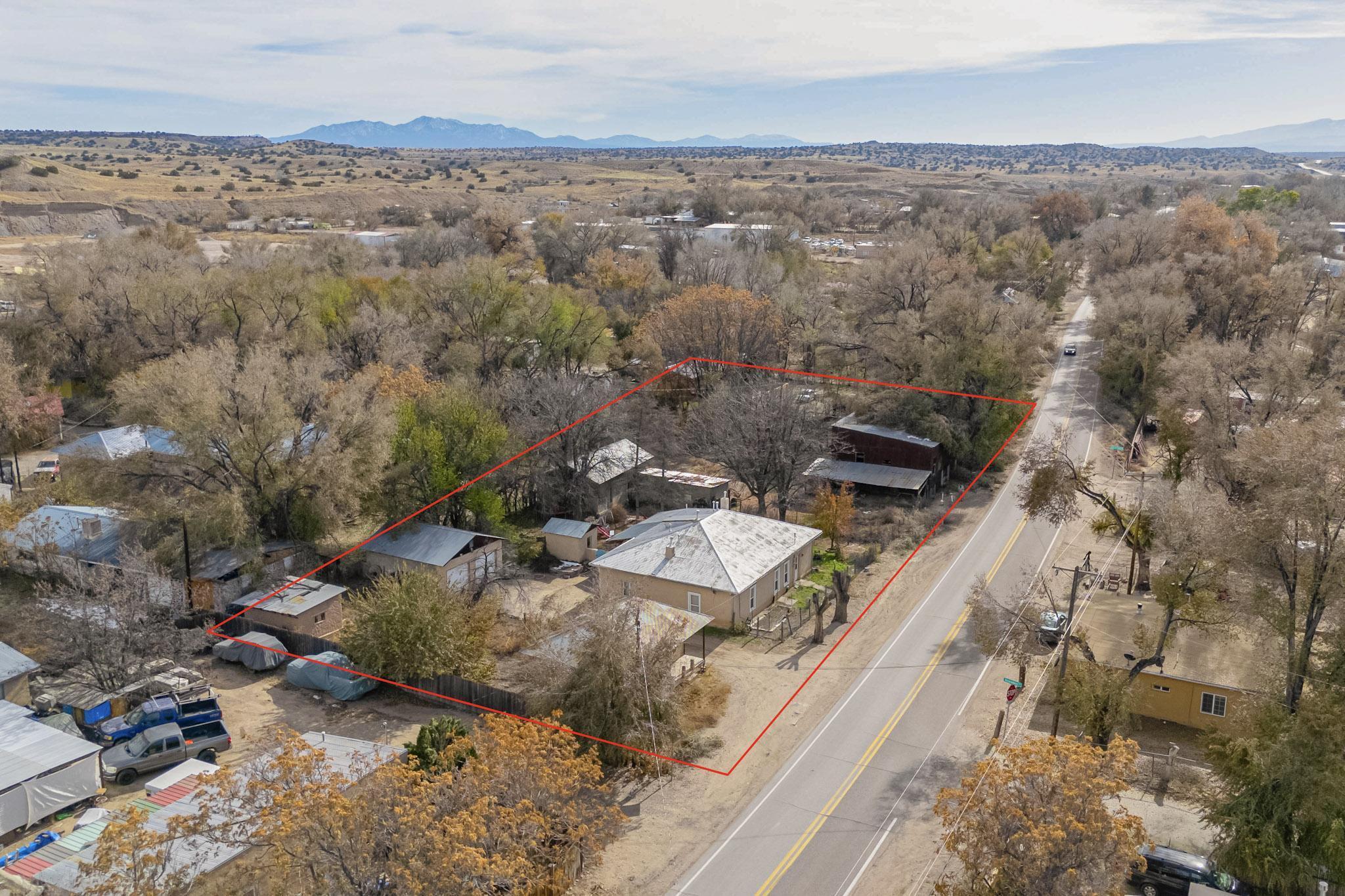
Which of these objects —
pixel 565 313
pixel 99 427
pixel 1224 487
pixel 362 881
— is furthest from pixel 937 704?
pixel 99 427

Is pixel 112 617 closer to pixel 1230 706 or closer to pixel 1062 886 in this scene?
pixel 1062 886

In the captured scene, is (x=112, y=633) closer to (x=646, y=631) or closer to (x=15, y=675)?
(x=15, y=675)

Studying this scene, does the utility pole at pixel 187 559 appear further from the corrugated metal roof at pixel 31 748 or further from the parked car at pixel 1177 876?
the parked car at pixel 1177 876

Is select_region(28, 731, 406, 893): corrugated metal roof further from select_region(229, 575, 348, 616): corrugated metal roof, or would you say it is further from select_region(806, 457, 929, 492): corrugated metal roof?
select_region(806, 457, 929, 492): corrugated metal roof

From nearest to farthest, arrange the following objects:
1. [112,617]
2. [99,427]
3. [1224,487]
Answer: [112,617] → [1224,487] → [99,427]

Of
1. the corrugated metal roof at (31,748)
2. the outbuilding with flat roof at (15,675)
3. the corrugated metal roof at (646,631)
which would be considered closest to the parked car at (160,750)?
the corrugated metal roof at (31,748)

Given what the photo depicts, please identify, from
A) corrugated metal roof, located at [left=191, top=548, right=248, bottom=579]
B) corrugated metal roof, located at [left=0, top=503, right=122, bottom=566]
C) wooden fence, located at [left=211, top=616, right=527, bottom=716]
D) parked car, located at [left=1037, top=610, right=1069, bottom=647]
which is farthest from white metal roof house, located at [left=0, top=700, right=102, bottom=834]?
parked car, located at [left=1037, top=610, right=1069, bottom=647]
